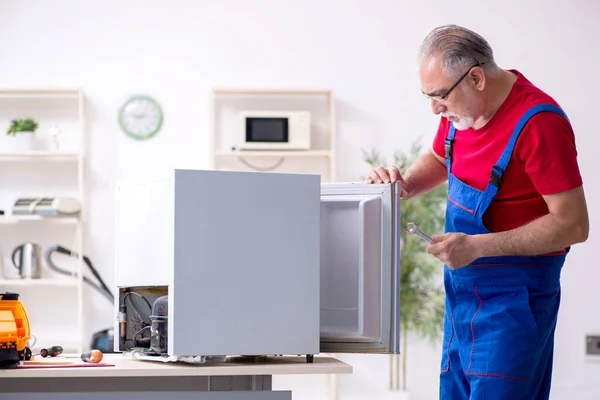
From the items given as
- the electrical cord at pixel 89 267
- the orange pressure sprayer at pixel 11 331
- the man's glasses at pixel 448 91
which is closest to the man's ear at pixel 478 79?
the man's glasses at pixel 448 91

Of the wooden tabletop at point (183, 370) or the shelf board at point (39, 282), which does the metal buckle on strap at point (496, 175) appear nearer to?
the wooden tabletop at point (183, 370)

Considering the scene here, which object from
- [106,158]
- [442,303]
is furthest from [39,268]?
[442,303]

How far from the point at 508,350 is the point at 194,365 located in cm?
69

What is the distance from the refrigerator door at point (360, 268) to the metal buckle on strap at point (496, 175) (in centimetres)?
23

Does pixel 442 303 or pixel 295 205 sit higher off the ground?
pixel 295 205

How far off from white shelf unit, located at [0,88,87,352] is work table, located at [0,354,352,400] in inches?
114

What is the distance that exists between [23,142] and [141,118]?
2.17 feet

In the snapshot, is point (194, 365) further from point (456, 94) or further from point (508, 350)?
point (456, 94)

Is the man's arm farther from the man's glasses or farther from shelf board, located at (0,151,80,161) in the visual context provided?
shelf board, located at (0,151,80,161)

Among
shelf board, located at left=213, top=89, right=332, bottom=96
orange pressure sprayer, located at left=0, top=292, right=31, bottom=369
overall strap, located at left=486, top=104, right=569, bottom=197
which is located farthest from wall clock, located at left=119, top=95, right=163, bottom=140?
overall strap, located at left=486, top=104, right=569, bottom=197

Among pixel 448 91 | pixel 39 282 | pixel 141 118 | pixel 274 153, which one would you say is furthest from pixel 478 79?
pixel 39 282

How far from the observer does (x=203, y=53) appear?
4895 mm

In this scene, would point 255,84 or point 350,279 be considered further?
point 255,84

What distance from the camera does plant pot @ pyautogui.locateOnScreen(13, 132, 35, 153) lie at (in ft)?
15.3
